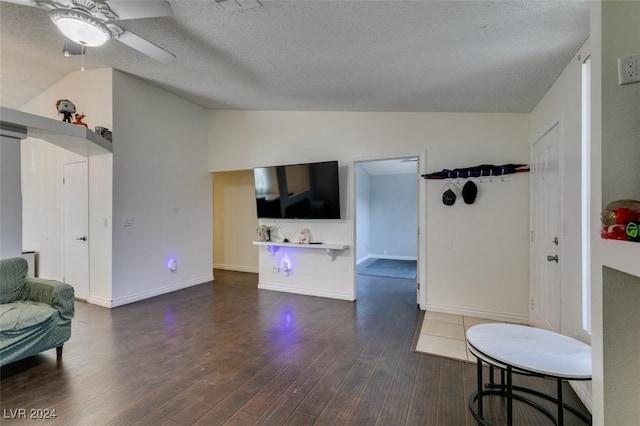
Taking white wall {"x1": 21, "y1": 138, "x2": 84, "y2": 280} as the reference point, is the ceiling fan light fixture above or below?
above

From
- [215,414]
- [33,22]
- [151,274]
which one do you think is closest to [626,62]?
[215,414]

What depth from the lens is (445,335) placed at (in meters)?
3.03

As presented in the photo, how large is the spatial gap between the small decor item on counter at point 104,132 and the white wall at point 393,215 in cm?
651

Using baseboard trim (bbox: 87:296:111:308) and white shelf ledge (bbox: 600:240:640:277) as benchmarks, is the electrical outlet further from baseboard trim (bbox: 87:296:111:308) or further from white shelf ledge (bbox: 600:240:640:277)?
baseboard trim (bbox: 87:296:111:308)

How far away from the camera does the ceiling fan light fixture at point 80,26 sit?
1876 millimetres

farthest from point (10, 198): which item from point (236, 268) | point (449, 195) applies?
point (449, 195)

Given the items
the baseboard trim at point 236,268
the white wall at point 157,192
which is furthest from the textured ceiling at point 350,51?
the baseboard trim at point 236,268

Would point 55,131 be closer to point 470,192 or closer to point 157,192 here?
point 157,192

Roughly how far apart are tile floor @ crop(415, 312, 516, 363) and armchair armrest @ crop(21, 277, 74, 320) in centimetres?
322

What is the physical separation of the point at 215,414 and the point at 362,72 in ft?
9.84

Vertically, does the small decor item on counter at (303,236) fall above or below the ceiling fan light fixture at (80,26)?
below

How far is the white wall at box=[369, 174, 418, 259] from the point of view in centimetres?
812

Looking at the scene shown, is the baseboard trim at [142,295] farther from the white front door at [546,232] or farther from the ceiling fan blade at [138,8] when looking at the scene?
the white front door at [546,232]

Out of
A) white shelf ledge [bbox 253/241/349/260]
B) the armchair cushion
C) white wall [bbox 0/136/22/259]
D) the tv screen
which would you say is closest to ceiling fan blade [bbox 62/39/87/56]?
white wall [bbox 0/136/22/259]
